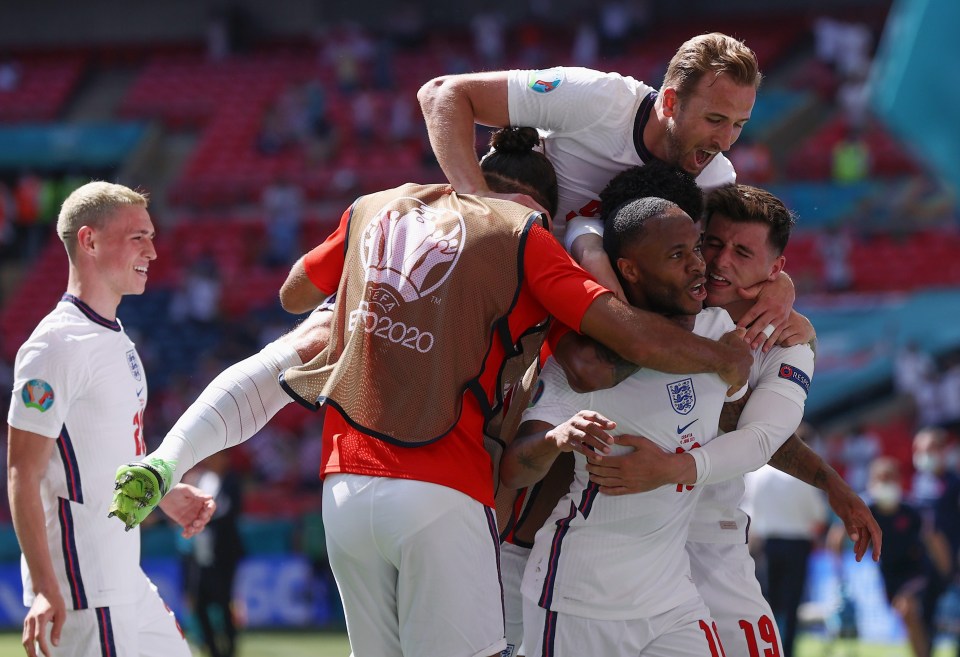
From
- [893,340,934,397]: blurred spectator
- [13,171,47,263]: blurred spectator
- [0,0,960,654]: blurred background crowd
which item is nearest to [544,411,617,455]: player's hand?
[0,0,960,654]: blurred background crowd

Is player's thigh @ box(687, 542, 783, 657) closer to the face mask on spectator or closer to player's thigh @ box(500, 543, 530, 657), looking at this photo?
player's thigh @ box(500, 543, 530, 657)

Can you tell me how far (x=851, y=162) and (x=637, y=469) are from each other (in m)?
17.0

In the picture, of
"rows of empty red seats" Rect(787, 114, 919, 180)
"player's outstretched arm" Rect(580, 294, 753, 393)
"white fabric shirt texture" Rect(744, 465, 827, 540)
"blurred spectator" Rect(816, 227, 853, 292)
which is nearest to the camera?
"player's outstretched arm" Rect(580, 294, 753, 393)

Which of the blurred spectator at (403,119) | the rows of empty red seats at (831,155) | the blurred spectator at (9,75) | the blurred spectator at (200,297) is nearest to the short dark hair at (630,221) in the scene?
the blurred spectator at (200,297)

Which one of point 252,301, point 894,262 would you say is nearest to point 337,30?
point 252,301

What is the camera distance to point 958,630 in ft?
33.1

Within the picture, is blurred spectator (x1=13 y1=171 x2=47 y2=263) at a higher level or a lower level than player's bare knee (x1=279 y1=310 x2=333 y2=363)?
higher

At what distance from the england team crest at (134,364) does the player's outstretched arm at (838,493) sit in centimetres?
234

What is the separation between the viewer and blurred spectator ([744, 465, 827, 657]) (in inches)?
Answer: 354

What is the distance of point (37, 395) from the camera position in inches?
164

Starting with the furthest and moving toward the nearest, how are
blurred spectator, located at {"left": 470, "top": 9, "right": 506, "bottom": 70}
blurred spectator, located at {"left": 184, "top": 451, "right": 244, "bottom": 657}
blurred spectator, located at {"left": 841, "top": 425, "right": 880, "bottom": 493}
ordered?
blurred spectator, located at {"left": 470, "top": 9, "right": 506, "bottom": 70}
blurred spectator, located at {"left": 841, "top": 425, "right": 880, "bottom": 493}
blurred spectator, located at {"left": 184, "top": 451, "right": 244, "bottom": 657}

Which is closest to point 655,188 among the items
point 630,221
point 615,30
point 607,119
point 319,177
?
point 630,221

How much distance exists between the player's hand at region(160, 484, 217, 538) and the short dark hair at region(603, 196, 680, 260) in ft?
6.09

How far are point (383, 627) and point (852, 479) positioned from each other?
1190 centimetres
